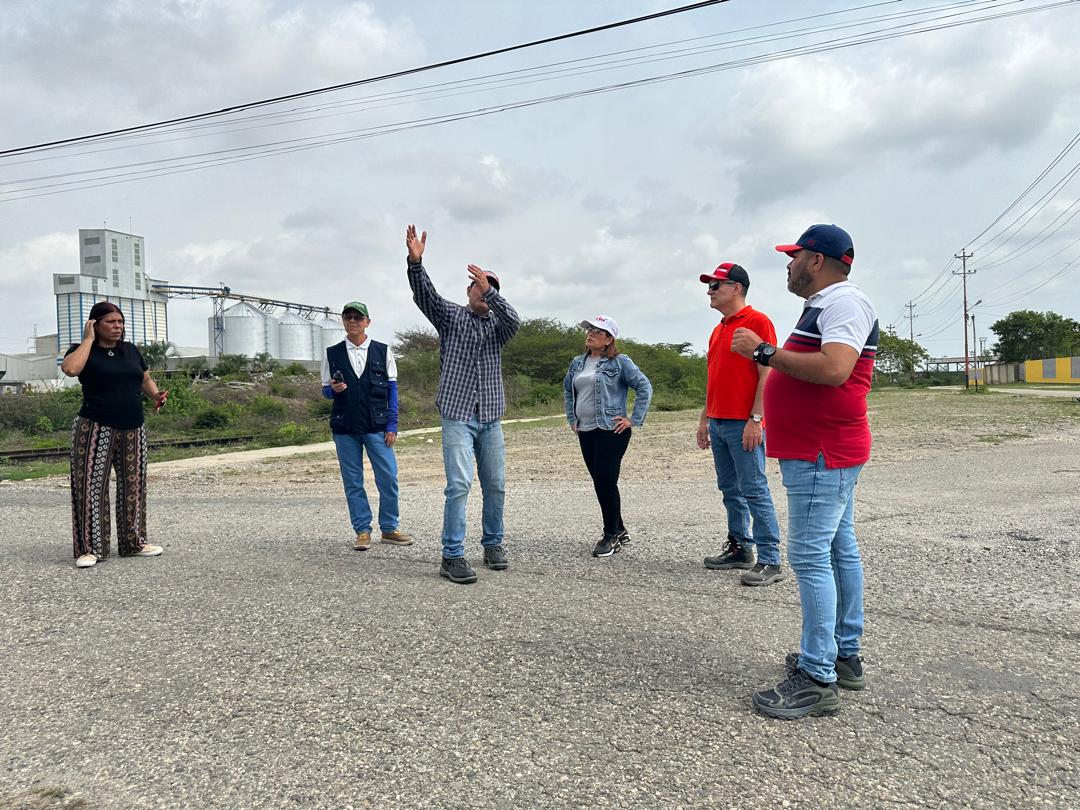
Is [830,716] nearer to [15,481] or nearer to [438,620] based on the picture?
[438,620]

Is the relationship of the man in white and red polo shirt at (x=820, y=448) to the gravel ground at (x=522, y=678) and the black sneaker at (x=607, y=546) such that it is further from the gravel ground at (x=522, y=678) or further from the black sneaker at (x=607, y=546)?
the black sneaker at (x=607, y=546)

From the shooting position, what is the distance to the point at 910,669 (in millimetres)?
3430

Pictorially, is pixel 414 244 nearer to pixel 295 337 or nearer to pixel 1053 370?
pixel 295 337

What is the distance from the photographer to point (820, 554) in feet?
10.3

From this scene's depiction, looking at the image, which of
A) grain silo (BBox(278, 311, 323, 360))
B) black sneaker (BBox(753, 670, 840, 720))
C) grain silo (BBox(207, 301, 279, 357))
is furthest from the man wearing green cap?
grain silo (BBox(278, 311, 323, 360))

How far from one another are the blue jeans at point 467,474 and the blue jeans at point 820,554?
2.46 m

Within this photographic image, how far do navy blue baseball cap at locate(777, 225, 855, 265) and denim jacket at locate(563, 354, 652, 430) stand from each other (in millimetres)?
2775

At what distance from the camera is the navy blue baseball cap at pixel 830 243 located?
10.2ft

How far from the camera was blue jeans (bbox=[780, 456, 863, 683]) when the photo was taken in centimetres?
308

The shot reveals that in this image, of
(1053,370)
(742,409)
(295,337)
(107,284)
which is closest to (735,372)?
(742,409)

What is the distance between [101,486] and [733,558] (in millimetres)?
4565

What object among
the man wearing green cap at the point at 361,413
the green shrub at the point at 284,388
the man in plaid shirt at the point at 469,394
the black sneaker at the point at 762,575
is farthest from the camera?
the green shrub at the point at 284,388

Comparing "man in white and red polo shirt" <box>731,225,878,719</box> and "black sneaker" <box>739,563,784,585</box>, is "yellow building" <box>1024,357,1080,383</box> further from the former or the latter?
"man in white and red polo shirt" <box>731,225,878,719</box>

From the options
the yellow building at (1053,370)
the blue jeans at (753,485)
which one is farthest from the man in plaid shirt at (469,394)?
the yellow building at (1053,370)
